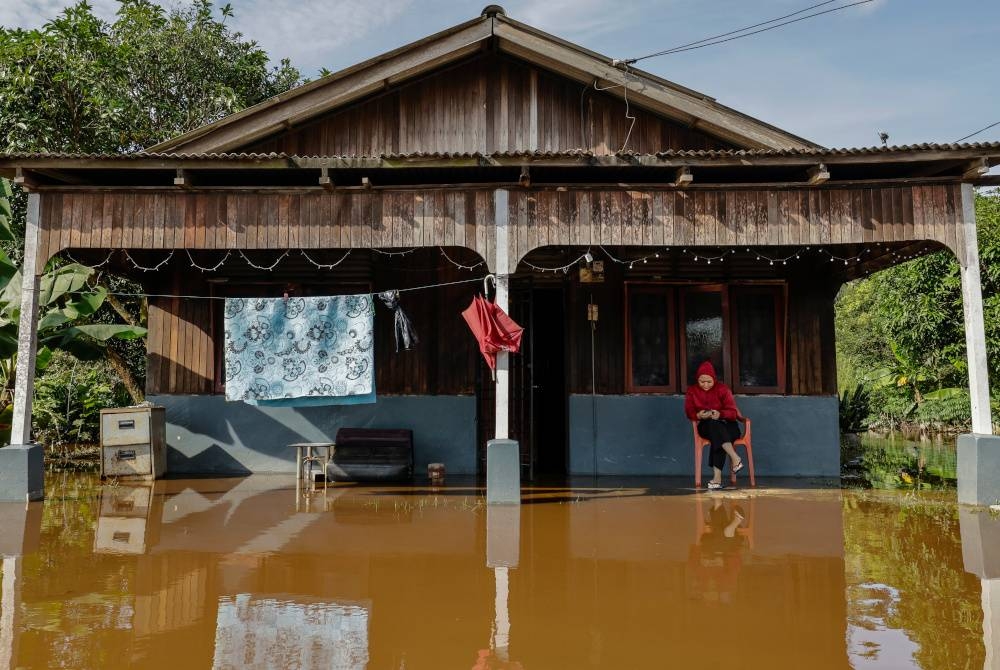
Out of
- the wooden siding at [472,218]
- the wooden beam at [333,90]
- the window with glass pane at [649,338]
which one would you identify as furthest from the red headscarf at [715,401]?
the wooden beam at [333,90]

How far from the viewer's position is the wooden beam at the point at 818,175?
805 cm

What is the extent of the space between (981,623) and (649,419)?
6.22 m

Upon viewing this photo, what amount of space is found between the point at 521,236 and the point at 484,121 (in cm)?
241

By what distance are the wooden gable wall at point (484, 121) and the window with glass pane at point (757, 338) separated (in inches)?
87.3

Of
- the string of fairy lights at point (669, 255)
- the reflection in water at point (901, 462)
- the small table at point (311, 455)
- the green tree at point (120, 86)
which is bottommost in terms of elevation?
the reflection in water at point (901, 462)

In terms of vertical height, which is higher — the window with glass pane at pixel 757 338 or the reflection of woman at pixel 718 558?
the window with glass pane at pixel 757 338

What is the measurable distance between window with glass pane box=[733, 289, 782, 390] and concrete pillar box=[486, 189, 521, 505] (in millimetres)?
3967

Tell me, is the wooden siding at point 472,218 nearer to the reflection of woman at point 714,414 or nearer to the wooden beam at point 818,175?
the wooden beam at point 818,175

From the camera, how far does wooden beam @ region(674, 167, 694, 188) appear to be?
8141mm

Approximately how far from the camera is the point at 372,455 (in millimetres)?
10016

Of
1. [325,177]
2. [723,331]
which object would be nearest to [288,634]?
[325,177]

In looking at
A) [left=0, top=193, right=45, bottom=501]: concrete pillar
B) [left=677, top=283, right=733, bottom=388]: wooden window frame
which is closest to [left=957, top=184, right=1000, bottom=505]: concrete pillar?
[left=677, top=283, right=733, bottom=388]: wooden window frame

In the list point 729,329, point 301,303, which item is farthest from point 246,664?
point 729,329

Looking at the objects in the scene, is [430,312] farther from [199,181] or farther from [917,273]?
[917,273]
